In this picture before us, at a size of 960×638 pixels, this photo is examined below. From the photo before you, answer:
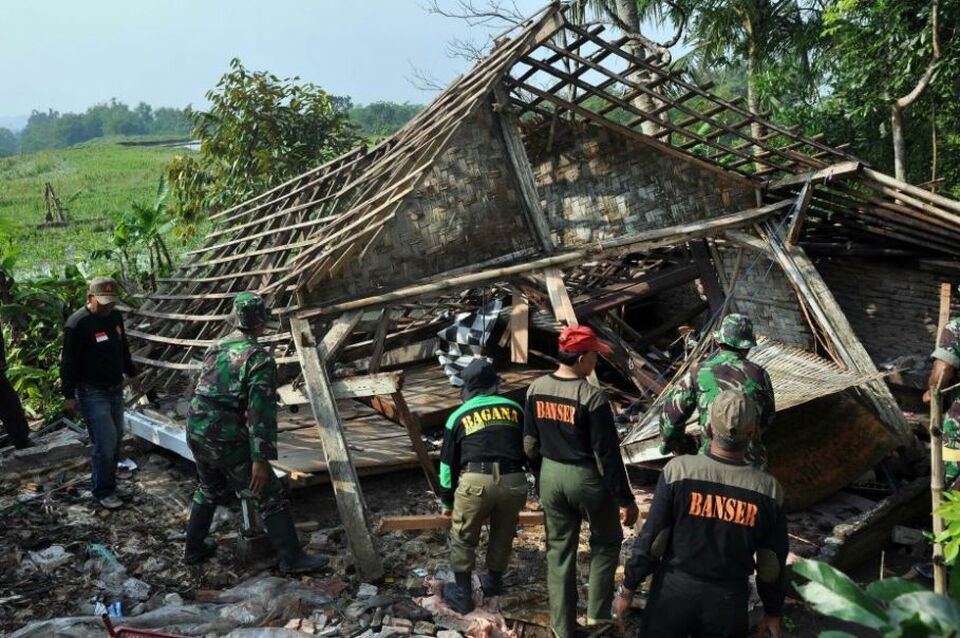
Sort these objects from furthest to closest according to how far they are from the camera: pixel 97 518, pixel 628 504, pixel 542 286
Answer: pixel 542 286, pixel 97 518, pixel 628 504

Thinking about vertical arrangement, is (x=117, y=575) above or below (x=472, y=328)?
below

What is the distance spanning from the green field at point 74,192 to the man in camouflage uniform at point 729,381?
8.01 meters

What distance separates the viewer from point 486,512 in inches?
189

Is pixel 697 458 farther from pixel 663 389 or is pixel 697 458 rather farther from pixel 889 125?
pixel 889 125

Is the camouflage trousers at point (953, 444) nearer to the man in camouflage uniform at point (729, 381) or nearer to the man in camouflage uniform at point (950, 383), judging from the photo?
the man in camouflage uniform at point (950, 383)

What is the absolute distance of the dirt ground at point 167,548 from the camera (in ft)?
16.4

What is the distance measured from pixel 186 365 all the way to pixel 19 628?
279 centimetres

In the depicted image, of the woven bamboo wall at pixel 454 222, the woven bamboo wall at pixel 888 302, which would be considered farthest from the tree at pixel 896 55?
the woven bamboo wall at pixel 454 222

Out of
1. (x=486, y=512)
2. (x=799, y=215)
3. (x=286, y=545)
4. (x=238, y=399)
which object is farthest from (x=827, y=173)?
(x=286, y=545)

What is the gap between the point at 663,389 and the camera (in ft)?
23.9

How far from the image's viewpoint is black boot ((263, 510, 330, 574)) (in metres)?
5.25

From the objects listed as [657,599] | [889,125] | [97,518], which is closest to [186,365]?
[97,518]

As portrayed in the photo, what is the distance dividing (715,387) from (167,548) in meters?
3.91

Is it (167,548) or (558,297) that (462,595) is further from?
(558,297)
